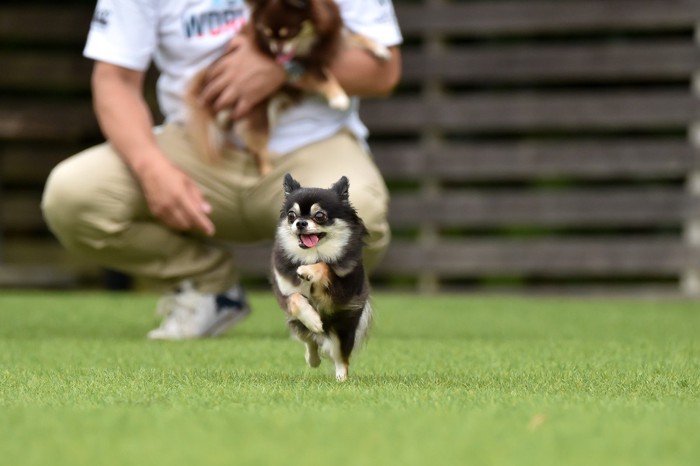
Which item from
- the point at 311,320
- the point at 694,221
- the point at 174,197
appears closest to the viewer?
the point at 311,320

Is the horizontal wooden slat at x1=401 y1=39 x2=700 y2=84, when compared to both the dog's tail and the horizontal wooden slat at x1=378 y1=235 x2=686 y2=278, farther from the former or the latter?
the dog's tail

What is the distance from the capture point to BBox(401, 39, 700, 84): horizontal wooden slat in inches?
240

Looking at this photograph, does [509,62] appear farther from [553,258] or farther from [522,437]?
[522,437]

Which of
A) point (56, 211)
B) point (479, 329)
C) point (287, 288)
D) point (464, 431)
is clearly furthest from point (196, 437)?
point (479, 329)

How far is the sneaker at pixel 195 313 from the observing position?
3824mm

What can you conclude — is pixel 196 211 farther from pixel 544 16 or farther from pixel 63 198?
pixel 544 16

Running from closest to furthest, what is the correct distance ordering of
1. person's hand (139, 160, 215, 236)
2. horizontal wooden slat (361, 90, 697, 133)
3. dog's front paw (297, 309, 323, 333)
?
1. dog's front paw (297, 309, 323, 333)
2. person's hand (139, 160, 215, 236)
3. horizontal wooden slat (361, 90, 697, 133)

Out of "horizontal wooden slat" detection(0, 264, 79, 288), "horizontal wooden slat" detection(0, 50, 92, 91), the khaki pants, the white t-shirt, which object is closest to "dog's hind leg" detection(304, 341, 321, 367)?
the khaki pants

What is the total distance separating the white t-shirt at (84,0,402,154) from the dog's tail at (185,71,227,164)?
0.21 feet

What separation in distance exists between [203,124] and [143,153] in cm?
21

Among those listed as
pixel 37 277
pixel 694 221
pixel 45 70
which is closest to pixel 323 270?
pixel 694 221

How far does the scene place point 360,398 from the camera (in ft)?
7.82

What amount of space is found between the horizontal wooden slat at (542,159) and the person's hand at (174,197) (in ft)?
8.87

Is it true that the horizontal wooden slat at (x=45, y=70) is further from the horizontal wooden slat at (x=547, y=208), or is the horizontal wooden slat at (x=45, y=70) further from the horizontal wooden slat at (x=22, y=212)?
the horizontal wooden slat at (x=547, y=208)
